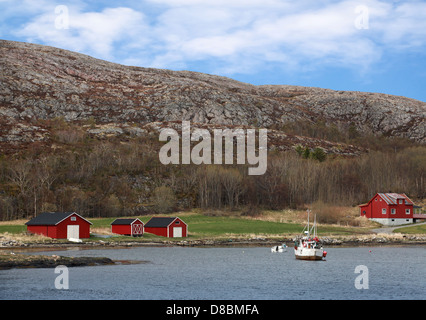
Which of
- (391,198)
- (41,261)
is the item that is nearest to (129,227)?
(41,261)

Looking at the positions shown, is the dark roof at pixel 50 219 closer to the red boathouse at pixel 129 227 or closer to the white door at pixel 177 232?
the red boathouse at pixel 129 227

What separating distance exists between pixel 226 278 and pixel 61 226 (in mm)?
33344

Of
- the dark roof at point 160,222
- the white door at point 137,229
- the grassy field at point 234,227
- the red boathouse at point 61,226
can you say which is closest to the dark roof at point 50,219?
the red boathouse at point 61,226

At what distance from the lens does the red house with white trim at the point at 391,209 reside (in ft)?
336

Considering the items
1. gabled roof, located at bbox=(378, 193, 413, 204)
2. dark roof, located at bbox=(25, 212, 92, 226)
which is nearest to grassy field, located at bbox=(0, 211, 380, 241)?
dark roof, located at bbox=(25, 212, 92, 226)

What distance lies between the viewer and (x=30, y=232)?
238 feet

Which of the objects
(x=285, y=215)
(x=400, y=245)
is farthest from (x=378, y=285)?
(x=285, y=215)

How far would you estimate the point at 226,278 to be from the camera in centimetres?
4566

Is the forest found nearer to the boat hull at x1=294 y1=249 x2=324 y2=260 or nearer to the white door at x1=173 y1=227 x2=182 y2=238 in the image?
the white door at x1=173 y1=227 x2=182 y2=238

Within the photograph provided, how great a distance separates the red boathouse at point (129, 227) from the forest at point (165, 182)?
73.5 feet

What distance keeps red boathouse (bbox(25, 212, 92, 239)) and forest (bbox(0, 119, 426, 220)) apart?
25.1 metres

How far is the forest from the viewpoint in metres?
107

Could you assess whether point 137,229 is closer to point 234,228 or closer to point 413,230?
point 234,228

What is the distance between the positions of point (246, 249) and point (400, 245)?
2391 centimetres
